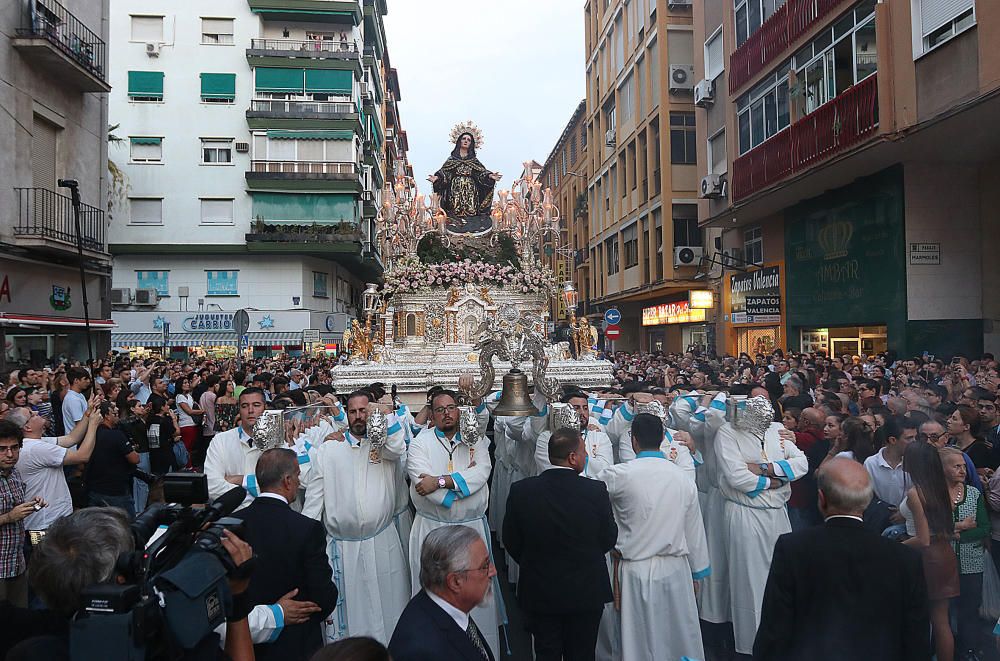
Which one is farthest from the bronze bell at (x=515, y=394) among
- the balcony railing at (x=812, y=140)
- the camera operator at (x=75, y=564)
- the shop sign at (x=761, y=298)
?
the shop sign at (x=761, y=298)

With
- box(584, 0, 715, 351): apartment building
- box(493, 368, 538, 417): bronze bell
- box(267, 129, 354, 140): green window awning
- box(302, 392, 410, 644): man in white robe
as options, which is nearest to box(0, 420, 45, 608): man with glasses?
box(302, 392, 410, 644): man in white robe

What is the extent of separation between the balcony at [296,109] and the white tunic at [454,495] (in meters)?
30.1

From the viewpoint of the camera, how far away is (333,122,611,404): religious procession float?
13203 millimetres

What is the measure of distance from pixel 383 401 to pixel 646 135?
92.1 ft

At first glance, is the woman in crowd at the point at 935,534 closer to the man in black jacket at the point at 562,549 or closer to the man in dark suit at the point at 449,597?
the man in black jacket at the point at 562,549

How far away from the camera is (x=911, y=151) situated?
51.1 ft

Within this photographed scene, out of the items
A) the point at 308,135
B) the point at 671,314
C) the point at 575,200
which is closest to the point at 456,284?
the point at 671,314

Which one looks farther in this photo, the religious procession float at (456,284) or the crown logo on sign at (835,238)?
the crown logo on sign at (835,238)

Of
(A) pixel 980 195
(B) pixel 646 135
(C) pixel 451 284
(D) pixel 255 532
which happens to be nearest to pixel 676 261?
(B) pixel 646 135

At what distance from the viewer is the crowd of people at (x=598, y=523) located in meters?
3.43

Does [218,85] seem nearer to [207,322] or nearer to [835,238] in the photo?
[207,322]

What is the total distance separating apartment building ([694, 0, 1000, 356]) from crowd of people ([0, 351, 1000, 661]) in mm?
9065

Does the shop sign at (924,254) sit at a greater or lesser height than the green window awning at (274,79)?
lesser

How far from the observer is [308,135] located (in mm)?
33312
